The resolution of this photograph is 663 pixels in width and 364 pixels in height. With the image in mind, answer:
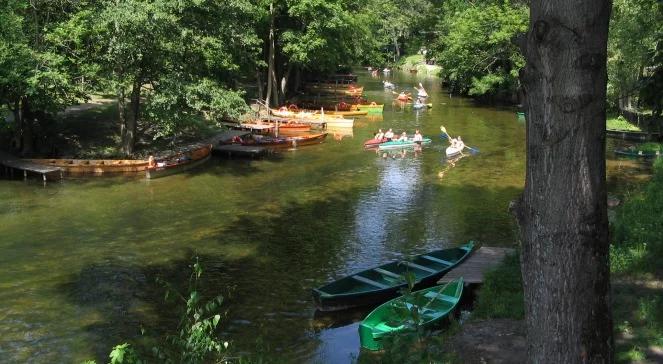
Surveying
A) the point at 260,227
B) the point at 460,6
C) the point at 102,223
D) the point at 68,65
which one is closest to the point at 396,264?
the point at 260,227

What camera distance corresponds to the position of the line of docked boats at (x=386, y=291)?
11750 mm

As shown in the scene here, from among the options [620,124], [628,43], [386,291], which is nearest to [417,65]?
[620,124]

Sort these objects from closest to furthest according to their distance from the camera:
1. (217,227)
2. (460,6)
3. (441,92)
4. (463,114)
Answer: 1. (217,227)
2. (463,114)
3. (460,6)
4. (441,92)

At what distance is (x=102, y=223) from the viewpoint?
20.1 metres

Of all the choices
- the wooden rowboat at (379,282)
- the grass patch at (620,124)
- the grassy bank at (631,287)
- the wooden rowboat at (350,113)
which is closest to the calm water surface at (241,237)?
the wooden rowboat at (379,282)

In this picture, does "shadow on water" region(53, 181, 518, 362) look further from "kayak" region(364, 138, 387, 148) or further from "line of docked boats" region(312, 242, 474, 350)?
"kayak" region(364, 138, 387, 148)

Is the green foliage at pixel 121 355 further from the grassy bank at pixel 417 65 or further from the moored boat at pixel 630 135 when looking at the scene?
the grassy bank at pixel 417 65

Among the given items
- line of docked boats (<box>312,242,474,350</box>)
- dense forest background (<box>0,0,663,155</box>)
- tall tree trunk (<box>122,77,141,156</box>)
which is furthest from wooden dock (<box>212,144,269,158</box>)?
line of docked boats (<box>312,242,474,350</box>)

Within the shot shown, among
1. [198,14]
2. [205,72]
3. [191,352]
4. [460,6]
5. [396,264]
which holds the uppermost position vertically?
[460,6]

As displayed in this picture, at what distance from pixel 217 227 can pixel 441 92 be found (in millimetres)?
48902

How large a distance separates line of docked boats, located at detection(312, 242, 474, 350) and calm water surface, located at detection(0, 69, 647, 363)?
51 centimetres

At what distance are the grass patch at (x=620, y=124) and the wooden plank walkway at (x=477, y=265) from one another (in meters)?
26.5

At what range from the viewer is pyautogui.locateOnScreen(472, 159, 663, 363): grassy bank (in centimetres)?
913

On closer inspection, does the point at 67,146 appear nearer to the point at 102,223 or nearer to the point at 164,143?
the point at 164,143
